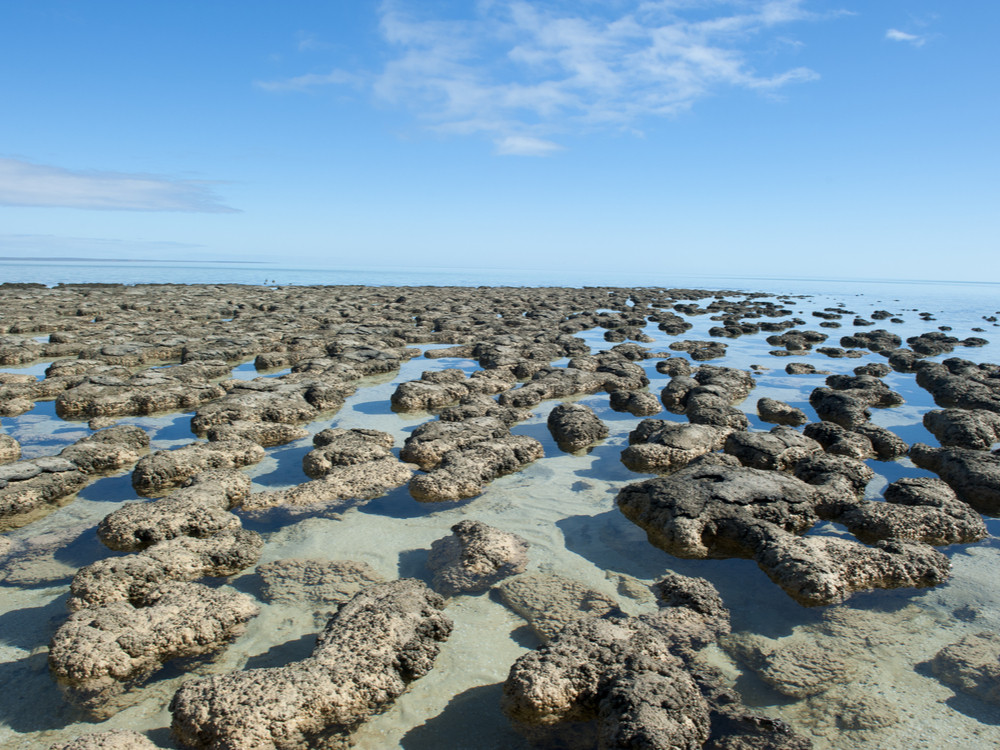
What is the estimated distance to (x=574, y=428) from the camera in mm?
9203

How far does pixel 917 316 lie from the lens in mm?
37438

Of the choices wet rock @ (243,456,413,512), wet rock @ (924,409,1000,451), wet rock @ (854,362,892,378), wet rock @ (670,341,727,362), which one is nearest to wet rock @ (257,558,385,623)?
wet rock @ (243,456,413,512)

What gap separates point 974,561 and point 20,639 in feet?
29.0

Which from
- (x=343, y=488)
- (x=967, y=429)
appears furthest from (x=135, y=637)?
(x=967, y=429)

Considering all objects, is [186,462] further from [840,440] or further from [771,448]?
[840,440]

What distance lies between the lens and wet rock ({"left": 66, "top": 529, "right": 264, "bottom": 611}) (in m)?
4.54

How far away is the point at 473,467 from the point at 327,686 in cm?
402

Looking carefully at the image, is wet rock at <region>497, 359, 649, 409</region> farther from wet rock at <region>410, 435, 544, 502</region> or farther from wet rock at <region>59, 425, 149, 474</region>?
wet rock at <region>59, 425, 149, 474</region>

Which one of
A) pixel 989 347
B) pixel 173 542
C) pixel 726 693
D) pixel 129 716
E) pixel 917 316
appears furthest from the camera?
pixel 917 316

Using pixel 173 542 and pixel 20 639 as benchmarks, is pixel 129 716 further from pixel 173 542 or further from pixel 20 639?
pixel 173 542

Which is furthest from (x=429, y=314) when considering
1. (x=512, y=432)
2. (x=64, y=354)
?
(x=512, y=432)

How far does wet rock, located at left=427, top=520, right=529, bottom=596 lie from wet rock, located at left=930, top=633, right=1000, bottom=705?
3419 mm

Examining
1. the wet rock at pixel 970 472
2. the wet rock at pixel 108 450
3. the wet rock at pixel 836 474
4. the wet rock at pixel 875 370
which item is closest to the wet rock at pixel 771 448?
the wet rock at pixel 836 474

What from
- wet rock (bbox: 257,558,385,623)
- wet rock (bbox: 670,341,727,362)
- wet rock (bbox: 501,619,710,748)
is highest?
wet rock (bbox: 670,341,727,362)
